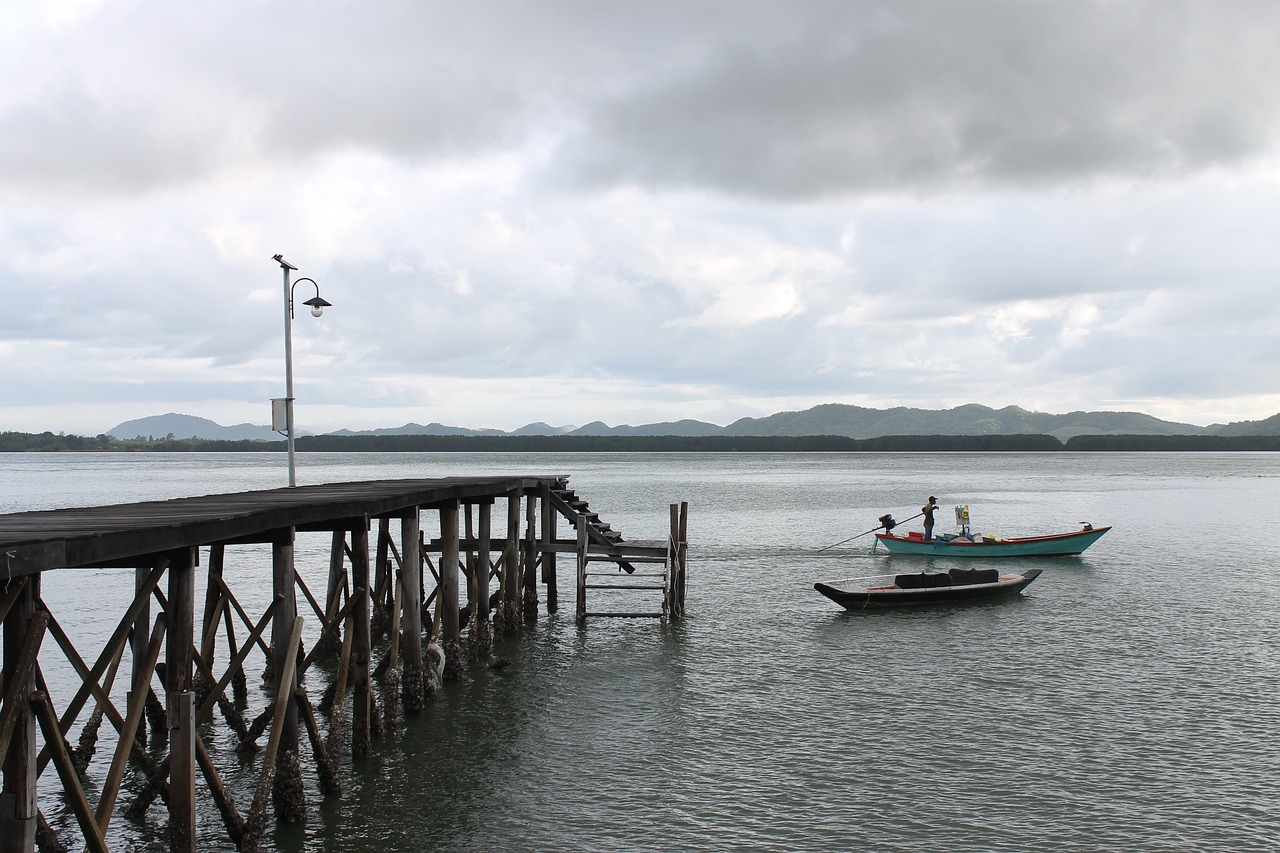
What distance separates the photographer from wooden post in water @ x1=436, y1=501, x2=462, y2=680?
19.0 m

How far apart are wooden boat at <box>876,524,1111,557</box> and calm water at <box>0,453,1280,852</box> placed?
7.17 meters

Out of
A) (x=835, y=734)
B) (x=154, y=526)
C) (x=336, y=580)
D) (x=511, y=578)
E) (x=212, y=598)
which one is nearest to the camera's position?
(x=154, y=526)

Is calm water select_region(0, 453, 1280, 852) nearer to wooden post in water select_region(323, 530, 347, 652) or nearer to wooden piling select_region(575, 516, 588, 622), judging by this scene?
wooden piling select_region(575, 516, 588, 622)

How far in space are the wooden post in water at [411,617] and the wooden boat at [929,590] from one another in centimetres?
1173

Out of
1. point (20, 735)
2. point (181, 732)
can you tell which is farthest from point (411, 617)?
point (20, 735)

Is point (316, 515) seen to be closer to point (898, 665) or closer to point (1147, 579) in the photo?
point (898, 665)

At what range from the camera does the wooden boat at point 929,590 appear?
26.1 m

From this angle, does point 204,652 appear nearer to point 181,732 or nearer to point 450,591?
point 181,732

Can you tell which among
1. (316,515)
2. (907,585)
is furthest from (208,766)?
(907,585)

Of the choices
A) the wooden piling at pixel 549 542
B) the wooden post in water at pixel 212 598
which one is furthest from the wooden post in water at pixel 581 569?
the wooden post in water at pixel 212 598

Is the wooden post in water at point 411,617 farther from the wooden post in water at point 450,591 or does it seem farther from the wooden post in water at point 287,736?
the wooden post in water at point 287,736

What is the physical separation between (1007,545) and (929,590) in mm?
13549

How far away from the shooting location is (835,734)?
15281mm

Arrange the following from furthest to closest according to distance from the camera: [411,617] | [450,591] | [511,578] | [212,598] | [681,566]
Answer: [681,566] → [511,578] → [450,591] → [411,617] → [212,598]
